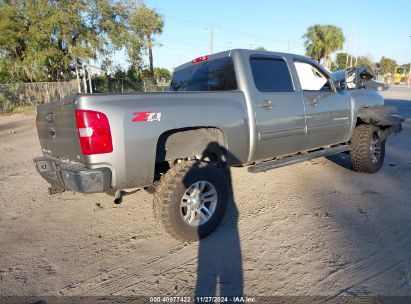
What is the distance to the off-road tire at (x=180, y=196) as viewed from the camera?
132 inches

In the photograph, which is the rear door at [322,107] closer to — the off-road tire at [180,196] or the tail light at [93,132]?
the off-road tire at [180,196]

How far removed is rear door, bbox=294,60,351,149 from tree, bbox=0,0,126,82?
718 inches

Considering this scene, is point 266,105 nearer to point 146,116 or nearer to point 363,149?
point 146,116

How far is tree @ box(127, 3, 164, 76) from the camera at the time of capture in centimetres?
2330

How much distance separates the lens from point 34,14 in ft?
62.5

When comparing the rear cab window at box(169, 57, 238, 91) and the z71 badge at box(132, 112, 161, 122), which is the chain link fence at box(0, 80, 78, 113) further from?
the z71 badge at box(132, 112, 161, 122)

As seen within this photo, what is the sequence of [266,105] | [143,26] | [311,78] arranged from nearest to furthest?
[266,105] < [311,78] < [143,26]

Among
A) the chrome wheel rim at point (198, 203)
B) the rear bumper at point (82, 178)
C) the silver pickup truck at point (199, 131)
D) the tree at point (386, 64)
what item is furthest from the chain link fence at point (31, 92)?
the tree at point (386, 64)

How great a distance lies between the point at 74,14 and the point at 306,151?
63.4 feet

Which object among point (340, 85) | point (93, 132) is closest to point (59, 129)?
point (93, 132)

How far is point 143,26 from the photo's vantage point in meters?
23.9

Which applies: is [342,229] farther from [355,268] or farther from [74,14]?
[74,14]

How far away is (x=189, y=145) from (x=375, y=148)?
370cm

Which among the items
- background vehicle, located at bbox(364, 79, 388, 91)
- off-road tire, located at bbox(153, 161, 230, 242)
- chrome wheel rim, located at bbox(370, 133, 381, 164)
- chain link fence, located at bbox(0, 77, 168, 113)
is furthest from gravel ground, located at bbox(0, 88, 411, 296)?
chain link fence, located at bbox(0, 77, 168, 113)
